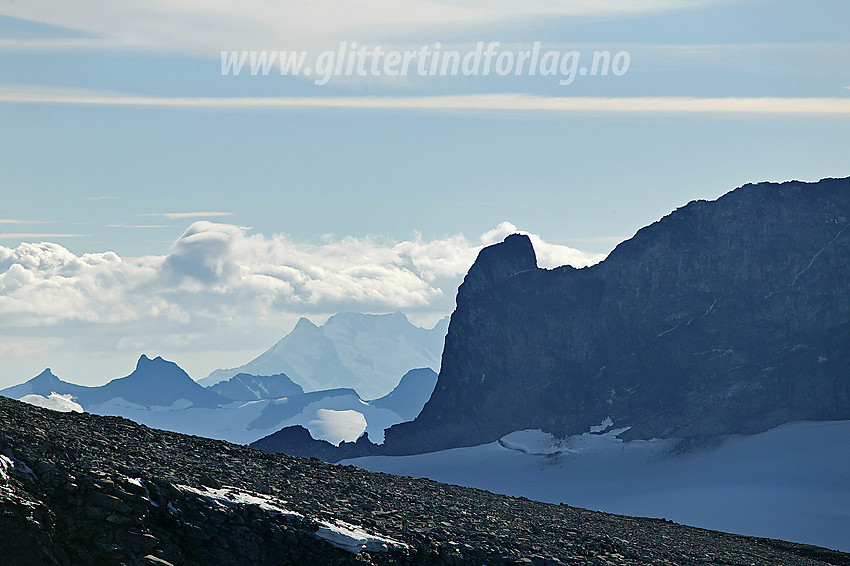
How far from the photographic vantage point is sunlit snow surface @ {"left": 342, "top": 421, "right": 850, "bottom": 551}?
443ft

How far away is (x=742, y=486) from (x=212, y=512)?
492ft

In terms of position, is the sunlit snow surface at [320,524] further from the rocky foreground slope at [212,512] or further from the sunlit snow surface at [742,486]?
the sunlit snow surface at [742,486]

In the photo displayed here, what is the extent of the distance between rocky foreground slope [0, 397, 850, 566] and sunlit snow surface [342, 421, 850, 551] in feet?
323

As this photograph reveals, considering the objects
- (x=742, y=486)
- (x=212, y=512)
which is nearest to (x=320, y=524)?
(x=212, y=512)

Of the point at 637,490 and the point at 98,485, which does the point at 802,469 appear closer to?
the point at 637,490

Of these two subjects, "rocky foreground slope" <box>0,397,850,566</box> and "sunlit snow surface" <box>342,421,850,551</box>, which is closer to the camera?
"rocky foreground slope" <box>0,397,850,566</box>

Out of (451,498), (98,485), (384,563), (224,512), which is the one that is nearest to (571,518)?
(451,498)

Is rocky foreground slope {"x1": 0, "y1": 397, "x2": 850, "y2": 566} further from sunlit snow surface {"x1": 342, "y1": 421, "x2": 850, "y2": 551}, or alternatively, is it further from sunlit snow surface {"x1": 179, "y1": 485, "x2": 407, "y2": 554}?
sunlit snow surface {"x1": 342, "y1": 421, "x2": 850, "y2": 551}

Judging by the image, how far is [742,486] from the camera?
531 feet

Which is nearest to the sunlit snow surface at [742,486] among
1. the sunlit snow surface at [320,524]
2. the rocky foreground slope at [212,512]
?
the rocky foreground slope at [212,512]

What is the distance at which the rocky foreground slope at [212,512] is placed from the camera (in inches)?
989

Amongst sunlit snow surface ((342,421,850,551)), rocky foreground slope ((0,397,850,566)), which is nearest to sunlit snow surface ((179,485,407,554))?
rocky foreground slope ((0,397,850,566))

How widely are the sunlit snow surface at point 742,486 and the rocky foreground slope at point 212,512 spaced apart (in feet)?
323

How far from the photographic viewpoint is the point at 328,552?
93.7 feet
